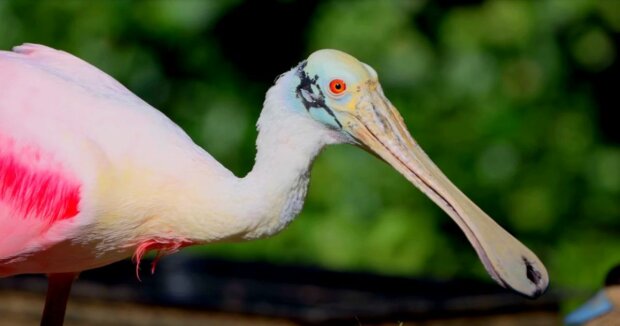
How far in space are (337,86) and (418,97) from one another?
18.6 feet

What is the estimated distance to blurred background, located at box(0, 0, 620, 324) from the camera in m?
10.7

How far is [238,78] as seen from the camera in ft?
36.9

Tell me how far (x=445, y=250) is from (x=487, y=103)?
3.46 feet

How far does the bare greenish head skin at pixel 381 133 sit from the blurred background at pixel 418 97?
530 centimetres

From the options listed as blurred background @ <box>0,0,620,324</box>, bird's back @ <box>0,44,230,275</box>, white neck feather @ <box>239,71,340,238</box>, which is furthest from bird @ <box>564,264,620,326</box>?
blurred background @ <box>0,0,620,324</box>

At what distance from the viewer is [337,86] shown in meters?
5.10

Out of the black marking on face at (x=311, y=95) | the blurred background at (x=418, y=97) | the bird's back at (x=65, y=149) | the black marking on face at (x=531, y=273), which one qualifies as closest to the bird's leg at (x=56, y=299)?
the bird's back at (x=65, y=149)

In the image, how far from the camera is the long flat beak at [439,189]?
5.09m

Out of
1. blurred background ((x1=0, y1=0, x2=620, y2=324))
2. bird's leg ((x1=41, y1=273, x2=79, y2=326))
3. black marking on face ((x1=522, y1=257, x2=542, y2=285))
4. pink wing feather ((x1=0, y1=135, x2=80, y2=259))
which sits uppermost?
blurred background ((x1=0, y1=0, x2=620, y2=324))

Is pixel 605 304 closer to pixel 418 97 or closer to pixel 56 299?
pixel 56 299

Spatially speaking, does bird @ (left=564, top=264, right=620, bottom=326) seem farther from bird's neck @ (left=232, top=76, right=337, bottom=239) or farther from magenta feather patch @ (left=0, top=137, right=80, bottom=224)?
magenta feather patch @ (left=0, top=137, right=80, bottom=224)

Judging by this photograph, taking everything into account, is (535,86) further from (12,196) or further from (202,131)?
(12,196)

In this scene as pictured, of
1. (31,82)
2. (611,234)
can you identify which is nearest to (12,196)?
(31,82)

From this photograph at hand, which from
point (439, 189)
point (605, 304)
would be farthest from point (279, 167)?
point (605, 304)
